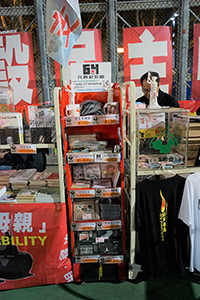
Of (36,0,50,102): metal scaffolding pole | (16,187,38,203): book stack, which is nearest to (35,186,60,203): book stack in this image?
(16,187,38,203): book stack

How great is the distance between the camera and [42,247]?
2.42 metres

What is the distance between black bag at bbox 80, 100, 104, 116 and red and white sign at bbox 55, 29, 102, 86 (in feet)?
5.42

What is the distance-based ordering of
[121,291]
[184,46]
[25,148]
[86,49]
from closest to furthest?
[25,148] → [121,291] → [86,49] → [184,46]

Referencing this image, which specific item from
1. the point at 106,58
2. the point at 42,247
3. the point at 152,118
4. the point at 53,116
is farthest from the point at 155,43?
the point at 42,247

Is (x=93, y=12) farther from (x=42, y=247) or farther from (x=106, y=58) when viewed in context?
(x=42, y=247)

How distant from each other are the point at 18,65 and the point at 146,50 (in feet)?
7.31

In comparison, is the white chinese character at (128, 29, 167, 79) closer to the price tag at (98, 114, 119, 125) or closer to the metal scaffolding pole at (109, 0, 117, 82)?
the metal scaffolding pole at (109, 0, 117, 82)

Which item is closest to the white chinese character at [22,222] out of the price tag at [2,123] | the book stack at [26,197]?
the book stack at [26,197]

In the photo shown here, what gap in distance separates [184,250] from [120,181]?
1006 millimetres

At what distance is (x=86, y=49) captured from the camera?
12.7 ft

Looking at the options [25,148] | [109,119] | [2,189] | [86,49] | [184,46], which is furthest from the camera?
[184,46]

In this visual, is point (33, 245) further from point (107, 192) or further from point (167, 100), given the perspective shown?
point (167, 100)

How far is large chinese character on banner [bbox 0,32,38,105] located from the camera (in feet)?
12.6

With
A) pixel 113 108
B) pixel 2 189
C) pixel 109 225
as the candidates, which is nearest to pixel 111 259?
pixel 109 225
